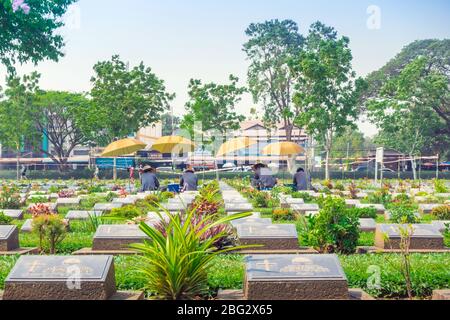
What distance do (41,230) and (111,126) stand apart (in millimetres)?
27016


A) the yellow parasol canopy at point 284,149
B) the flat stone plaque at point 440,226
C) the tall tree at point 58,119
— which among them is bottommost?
the flat stone plaque at point 440,226

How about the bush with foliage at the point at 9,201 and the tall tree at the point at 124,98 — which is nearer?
the bush with foliage at the point at 9,201

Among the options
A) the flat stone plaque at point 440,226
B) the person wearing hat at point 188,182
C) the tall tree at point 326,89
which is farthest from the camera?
the tall tree at point 326,89

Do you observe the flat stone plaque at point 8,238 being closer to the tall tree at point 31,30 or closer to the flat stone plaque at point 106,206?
the flat stone plaque at point 106,206

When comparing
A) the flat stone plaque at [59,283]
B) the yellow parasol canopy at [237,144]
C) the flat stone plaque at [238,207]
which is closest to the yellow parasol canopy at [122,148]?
the yellow parasol canopy at [237,144]

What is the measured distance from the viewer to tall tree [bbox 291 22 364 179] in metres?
33.5

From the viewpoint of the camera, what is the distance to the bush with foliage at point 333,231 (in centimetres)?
892

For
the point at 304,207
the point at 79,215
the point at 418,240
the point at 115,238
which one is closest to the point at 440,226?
the point at 418,240

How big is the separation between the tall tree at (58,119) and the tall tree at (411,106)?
1793cm

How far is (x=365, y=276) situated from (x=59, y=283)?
3288 mm

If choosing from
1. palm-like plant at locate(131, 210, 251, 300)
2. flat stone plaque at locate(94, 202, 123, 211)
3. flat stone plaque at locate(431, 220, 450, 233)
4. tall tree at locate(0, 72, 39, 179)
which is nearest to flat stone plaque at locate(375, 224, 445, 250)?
flat stone plaque at locate(431, 220, 450, 233)

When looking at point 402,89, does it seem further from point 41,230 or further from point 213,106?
point 41,230

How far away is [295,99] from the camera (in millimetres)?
34500

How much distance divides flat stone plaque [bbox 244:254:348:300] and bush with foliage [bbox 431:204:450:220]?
819 cm
